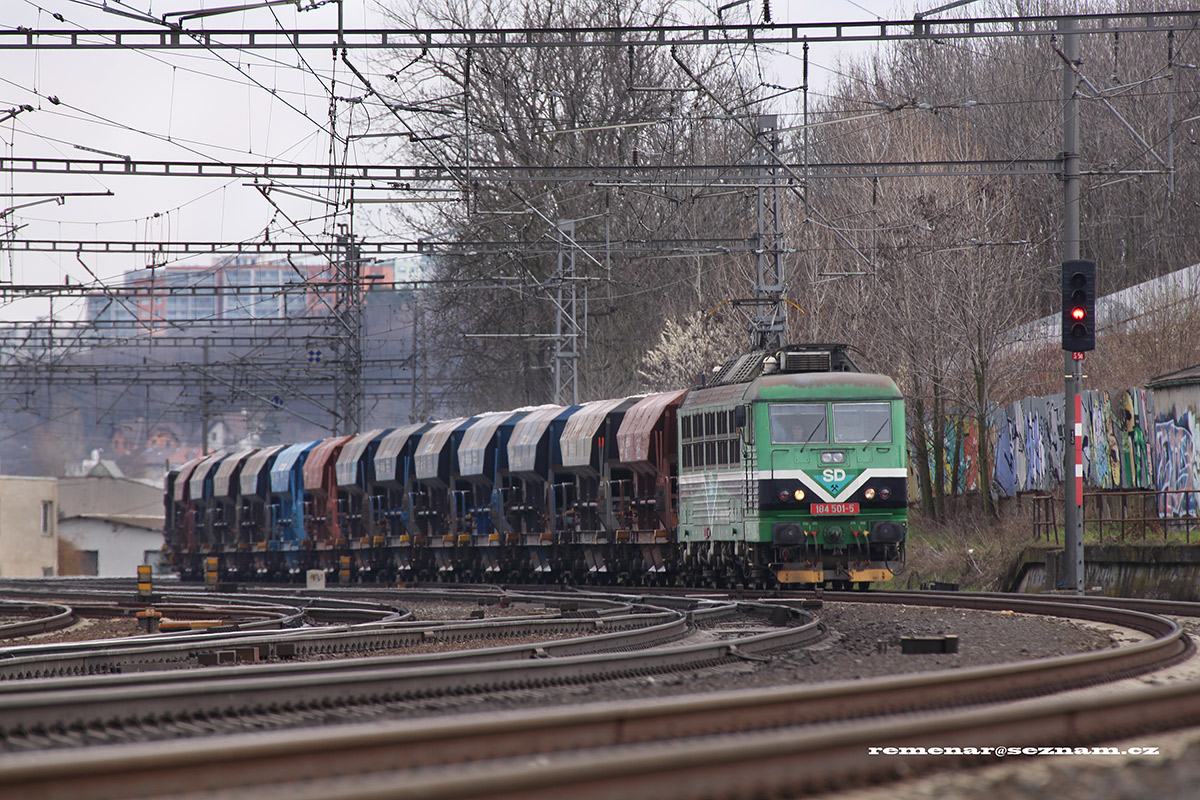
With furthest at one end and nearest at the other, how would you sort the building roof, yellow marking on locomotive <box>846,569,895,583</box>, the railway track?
1. the building roof
2. yellow marking on locomotive <box>846,569,895,583</box>
3. the railway track

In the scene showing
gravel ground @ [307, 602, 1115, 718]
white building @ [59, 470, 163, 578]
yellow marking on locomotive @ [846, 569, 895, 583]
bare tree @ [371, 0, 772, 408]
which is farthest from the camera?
white building @ [59, 470, 163, 578]

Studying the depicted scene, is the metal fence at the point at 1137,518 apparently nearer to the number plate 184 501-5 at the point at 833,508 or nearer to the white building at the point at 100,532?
the number plate 184 501-5 at the point at 833,508

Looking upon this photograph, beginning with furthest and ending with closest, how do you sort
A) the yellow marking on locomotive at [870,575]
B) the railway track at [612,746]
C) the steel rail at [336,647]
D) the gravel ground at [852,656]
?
the yellow marking on locomotive at [870,575], the steel rail at [336,647], the gravel ground at [852,656], the railway track at [612,746]

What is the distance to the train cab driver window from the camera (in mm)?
21438

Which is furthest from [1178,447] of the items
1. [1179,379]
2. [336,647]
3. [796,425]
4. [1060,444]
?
[336,647]

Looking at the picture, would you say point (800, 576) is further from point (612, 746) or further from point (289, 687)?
point (612, 746)

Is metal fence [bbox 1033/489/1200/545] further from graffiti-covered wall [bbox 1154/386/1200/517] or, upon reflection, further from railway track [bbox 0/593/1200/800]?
railway track [bbox 0/593/1200/800]

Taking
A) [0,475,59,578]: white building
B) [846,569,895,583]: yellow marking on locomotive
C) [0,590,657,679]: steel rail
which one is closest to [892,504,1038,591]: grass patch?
[846,569,895,583]: yellow marking on locomotive

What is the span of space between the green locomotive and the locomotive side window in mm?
14

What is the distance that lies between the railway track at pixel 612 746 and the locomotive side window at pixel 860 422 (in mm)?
13073

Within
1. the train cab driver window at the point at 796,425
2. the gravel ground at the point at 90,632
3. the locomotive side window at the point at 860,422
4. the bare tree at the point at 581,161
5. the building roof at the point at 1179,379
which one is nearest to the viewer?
the gravel ground at the point at 90,632

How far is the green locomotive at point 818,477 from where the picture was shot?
69.8 feet

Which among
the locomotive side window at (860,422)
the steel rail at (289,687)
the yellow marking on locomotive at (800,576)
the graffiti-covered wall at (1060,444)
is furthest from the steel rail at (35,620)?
the graffiti-covered wall at (1060,444)

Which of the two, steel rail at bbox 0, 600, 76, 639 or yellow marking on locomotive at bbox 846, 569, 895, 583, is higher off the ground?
yellow marking on locomotive at bbox 846, 569, 895, 583
